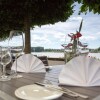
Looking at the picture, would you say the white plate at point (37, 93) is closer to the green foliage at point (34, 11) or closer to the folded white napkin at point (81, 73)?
the folded white napkin at point (81, 73)

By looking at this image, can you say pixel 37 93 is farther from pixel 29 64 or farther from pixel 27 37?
pixel 27 37

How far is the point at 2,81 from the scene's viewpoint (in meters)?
1.12

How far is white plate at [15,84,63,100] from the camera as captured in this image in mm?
752

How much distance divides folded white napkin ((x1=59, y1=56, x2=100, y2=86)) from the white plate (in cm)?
18

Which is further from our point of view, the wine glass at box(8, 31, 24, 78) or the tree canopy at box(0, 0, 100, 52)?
the tree canopy at box(0, 0, 100, 52)

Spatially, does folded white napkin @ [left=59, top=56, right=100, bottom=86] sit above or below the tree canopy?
below

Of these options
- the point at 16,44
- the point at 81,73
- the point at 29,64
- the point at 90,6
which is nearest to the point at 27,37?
the point at 90,6

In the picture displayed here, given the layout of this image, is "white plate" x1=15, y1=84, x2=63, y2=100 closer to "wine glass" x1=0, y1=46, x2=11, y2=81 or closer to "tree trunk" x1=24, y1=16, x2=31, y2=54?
"wine glass" x1=0, y1=46, x2=11, y2=81

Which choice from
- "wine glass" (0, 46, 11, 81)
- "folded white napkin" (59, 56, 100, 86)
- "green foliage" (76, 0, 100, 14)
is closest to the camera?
"folded white napkin" (59, 56, 100, 86)

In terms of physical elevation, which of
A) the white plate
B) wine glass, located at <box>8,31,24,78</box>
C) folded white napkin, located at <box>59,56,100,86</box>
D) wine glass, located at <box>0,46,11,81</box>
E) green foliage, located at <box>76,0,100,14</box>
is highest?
green foliage, located at <box>76,0,100,14</box>

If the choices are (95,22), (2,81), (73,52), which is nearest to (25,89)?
(2,81)

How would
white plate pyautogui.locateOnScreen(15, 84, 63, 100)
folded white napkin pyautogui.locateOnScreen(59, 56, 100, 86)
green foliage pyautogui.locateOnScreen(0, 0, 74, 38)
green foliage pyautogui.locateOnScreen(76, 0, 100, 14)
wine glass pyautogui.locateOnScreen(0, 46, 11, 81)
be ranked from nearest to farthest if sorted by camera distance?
1. white plate pyautogui.locateOnScreen(15, 84, 63, 100)
2. folded white napkin pyautogui.locateOnScreen(59, 56, 100, 86)
3. wine glass pyautogui.locateOnScreen(0, 46, 11, 81)
4. green foliage pyautogui.locateOnScreen(76, 0, 100, 14)
5. green foliage pyautogui.locateOnScreen(0, 0, 74, 38)

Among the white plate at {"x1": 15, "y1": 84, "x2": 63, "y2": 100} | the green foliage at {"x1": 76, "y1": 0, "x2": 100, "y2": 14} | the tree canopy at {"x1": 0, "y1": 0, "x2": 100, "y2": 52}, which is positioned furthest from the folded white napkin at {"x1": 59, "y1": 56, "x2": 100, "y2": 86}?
the tree canopy at {"x1": 0, "y1": 0, "x2": 100, "y2": 52}

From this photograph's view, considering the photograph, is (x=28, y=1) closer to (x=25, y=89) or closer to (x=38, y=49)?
(x=38, y=49)
